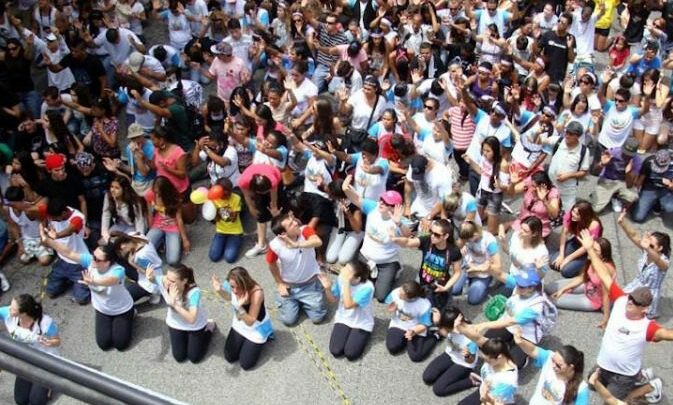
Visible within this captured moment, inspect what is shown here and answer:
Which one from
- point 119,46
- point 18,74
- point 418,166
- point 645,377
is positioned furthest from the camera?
point 119,46

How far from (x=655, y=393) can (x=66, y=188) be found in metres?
6.54

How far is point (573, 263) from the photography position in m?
8.23

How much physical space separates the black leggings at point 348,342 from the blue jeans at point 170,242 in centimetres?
234

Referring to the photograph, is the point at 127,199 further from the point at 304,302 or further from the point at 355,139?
the point at 355,139

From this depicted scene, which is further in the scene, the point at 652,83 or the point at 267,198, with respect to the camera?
the point at 652,83

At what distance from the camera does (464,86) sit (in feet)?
31.2

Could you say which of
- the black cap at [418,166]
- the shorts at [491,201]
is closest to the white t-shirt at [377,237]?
the black cap at [418,166]

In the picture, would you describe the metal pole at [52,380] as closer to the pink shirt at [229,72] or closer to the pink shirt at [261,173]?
the pink shirt at [261,173]

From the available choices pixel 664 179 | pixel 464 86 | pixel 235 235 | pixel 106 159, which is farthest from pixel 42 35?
pixel 664 179

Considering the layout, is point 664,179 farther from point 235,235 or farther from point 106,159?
point 106,159

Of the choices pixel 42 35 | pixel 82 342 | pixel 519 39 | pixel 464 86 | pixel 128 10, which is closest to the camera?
pixel 82 342

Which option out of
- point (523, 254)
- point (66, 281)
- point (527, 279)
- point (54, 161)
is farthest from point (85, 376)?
point (54, 161)

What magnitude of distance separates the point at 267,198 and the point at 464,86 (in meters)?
2.87

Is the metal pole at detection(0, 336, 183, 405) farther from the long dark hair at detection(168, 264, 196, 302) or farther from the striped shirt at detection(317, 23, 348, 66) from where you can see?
the striped shirt at detection(317, 23, 348, 66)
